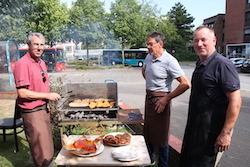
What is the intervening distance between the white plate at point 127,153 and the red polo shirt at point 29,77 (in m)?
1.18

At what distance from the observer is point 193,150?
2.16m

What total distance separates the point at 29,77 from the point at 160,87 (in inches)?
67.6

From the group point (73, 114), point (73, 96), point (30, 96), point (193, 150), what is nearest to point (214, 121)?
point (193, 150)

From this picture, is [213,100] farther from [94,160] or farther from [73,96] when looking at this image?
[73,96]

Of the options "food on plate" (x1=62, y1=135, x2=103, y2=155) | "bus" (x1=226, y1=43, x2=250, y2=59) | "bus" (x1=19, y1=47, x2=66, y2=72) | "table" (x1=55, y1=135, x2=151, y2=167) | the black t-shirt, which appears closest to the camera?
the black t-shirt

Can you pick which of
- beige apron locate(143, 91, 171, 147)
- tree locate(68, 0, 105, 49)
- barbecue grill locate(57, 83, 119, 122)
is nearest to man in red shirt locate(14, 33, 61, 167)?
barbecue grill locate(57, 83, 119, 122)

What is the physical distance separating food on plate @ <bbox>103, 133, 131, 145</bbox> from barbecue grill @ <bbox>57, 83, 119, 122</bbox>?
0.92m

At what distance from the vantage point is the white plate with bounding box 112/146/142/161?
2.15m

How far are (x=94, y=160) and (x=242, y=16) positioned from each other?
43982 millimetres

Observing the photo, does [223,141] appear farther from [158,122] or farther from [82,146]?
[82,146]

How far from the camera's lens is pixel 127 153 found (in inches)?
87.5

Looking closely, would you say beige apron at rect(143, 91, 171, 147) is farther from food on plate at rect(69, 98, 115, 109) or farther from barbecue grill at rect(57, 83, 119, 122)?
food on plate at rect(69, 98, 115, 109)

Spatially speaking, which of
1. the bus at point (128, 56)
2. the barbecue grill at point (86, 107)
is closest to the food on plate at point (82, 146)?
the barbecue grill at point (86, 107)

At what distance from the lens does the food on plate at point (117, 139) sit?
248cm
